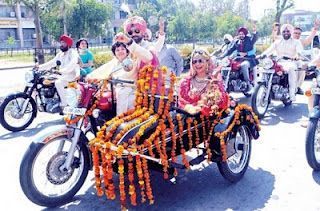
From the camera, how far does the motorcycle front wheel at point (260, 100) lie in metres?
6.85

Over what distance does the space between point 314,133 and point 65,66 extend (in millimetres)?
4724

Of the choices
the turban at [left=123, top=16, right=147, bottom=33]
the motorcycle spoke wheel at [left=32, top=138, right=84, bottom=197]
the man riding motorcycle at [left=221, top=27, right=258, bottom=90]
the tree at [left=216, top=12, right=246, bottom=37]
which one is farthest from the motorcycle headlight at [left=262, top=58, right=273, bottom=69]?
the tree at [left=216, top=12, right=246, bottom=37]

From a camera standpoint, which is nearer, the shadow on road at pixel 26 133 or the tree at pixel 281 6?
the shadow on road at pixel 26 133

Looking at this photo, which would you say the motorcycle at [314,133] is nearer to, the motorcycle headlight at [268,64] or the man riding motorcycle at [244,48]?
the motorcycle headlight at [268,64]

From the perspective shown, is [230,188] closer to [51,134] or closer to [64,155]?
[64,155]

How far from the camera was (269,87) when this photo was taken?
7.12 m

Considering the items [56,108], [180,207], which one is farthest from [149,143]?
[56,108]

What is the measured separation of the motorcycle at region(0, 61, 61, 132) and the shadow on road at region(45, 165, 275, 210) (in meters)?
3.15

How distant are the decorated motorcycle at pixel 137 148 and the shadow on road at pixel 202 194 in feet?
0.42

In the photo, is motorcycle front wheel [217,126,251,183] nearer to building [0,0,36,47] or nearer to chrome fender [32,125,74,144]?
chrome fender [32,125,74,144]

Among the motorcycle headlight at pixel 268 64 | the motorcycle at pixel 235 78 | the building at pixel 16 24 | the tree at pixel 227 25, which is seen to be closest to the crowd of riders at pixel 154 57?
the motorcycle at pixel 235 78

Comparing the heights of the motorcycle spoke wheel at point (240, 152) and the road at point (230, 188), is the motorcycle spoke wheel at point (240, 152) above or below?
above

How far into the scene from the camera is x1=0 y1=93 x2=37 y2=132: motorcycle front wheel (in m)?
6.29

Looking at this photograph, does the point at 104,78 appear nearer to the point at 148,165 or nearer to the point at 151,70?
the point at 151,70
